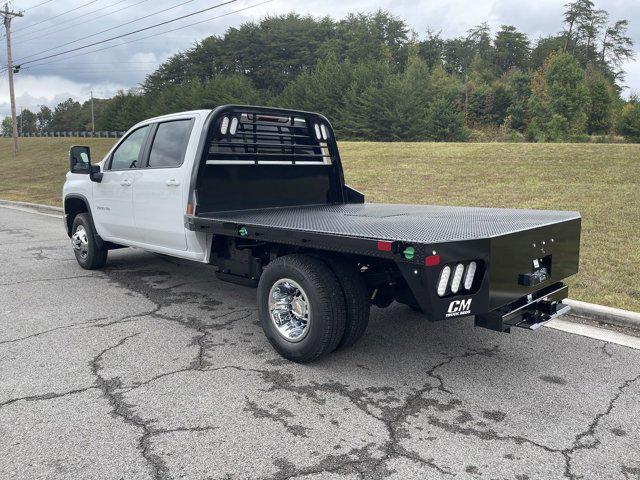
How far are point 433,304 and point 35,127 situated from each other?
638 ft

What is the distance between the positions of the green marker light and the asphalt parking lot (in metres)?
0.99

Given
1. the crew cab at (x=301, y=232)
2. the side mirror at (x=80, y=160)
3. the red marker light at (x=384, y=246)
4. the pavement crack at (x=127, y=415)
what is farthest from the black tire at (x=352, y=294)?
the side mirror at (x=80, y=160)

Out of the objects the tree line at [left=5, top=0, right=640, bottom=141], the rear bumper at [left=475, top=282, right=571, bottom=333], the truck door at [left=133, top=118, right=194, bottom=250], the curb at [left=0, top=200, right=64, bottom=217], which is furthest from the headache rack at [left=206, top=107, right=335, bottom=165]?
the tree line at [left=5, top=0, right=640, bottom=141]

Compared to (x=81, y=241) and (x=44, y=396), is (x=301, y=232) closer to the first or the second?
(x=44, y=396)

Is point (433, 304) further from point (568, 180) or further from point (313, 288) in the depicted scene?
point (568, 180)

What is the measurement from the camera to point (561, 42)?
8356 cm

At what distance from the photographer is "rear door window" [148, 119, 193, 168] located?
5.50 metres

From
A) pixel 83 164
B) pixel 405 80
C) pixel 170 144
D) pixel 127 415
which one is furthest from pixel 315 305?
pixel 405 80

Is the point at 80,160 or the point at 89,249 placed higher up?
the point at 80,160

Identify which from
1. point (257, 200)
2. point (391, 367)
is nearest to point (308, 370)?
point (391, 367)

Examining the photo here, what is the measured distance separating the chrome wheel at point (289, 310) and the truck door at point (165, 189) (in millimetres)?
1458

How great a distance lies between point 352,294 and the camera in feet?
13.1

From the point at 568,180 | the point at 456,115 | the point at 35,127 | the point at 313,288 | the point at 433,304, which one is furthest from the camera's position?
the point at 35,127

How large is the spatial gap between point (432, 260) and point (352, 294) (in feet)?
2.91
